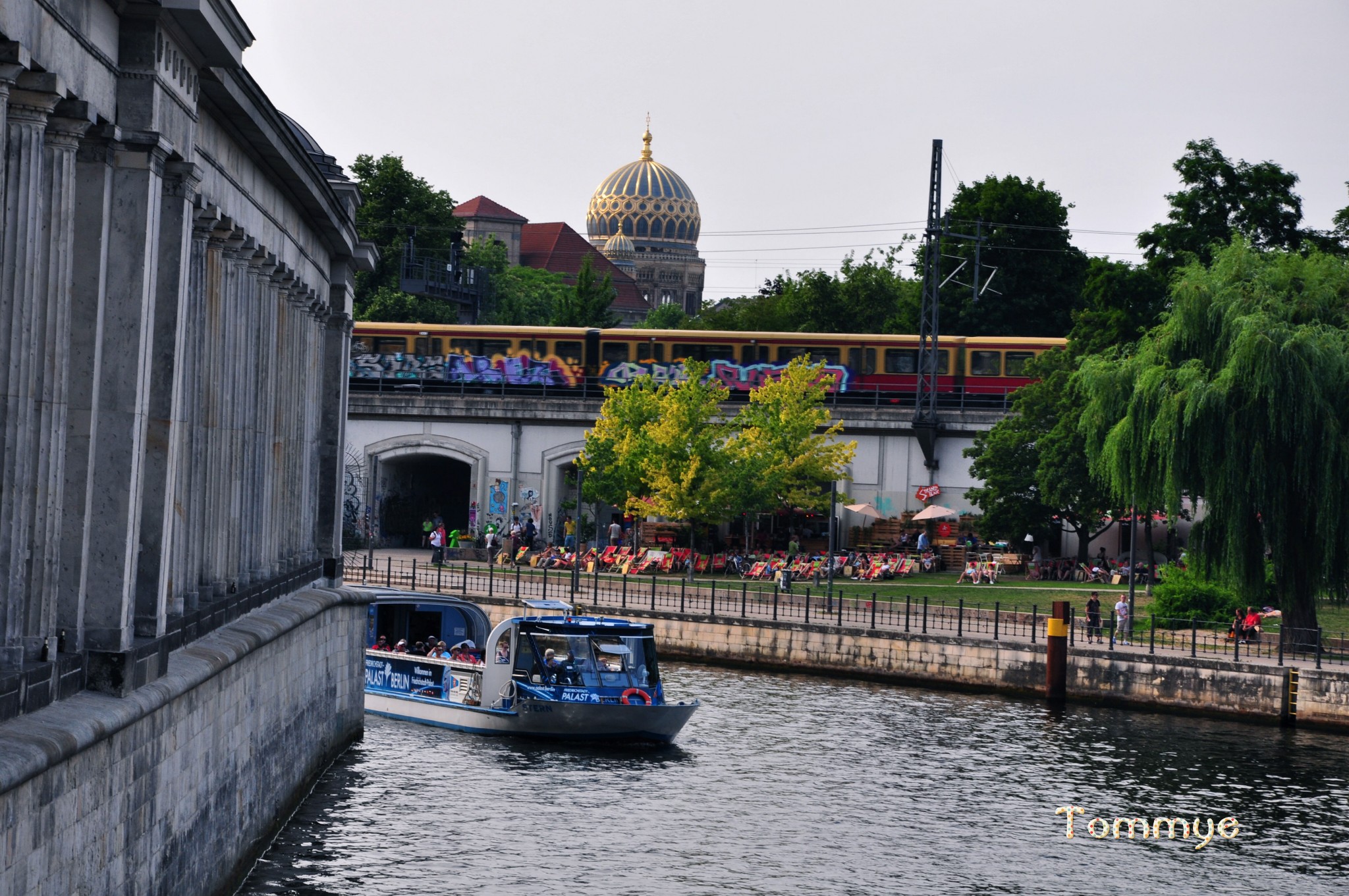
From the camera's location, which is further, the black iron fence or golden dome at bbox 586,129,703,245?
golden dome at bbox 586,129,703,245

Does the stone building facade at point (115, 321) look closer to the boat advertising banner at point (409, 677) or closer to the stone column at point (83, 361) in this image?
the stone column at point (83, 361)

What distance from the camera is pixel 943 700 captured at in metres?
35.7

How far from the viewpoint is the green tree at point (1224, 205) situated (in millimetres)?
54562

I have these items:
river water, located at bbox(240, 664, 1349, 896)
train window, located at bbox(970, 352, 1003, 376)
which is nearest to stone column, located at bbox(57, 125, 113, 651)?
river water, located at bbox(240, 664, 1349, 896)

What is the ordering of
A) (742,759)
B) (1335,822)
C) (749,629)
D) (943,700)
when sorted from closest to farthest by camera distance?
(1335,822)
(742,759)
(943,700)
(749,629)

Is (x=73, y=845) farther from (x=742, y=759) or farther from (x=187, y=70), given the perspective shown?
(x=742, y=759)

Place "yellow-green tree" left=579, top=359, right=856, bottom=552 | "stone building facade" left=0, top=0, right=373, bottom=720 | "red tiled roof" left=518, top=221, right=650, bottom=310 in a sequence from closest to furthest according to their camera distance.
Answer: "stone building facade" left=0, top=0, right=373, bottom=720 < "yellow-green tree" left=579, top=359, right=856, bottom=552 < "red tiled roof" left=518, top=221, right=650, bottom=310

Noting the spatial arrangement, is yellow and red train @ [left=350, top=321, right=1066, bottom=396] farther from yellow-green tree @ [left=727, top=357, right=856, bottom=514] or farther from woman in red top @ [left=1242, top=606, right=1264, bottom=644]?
woman in red top @ [left=1242, top=606, right=1264, bottom=644]

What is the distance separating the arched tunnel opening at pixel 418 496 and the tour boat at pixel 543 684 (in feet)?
94.8

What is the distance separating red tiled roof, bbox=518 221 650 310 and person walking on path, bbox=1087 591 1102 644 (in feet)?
409

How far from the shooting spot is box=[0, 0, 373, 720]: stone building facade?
10914 millimetres

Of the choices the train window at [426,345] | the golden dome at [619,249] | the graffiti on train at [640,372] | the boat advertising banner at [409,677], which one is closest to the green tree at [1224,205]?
the graffiti on train at [640,372]

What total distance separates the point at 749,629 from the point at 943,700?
6.09 m

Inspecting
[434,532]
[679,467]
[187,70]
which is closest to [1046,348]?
[679,467]
